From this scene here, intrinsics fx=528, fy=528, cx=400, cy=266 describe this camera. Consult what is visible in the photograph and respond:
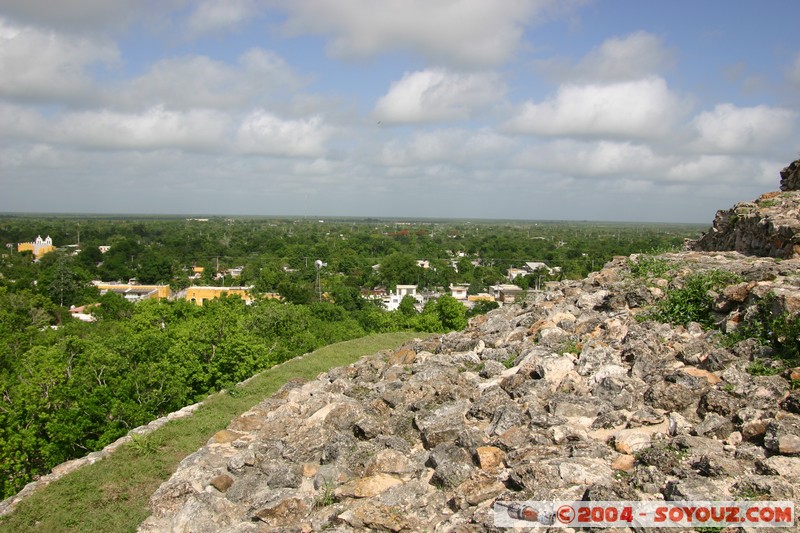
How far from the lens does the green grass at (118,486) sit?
690 cm

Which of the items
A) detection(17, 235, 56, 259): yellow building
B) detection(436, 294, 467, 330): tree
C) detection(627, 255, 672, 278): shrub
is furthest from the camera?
detection(17, 235, 56, 259): yellow building

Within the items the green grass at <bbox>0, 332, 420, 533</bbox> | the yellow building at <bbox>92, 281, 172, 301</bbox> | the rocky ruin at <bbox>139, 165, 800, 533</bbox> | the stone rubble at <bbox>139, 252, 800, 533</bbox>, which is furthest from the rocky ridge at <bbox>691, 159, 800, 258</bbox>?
the yellow building at <bbox>92, 281, 172, 301</bbox>

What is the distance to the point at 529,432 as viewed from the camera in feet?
18.5

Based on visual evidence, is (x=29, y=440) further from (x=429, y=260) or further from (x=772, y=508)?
(x=429, y=260)

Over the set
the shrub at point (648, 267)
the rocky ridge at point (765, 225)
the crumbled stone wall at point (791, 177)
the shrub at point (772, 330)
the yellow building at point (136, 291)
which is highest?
the crumbled stone wall at point (791, 177)

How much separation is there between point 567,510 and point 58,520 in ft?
21.8

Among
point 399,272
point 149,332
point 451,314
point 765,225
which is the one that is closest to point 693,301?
point 765,225

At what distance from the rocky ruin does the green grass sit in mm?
1164

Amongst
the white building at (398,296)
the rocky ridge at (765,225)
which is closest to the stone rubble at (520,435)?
the rocky ridge at (765,225)

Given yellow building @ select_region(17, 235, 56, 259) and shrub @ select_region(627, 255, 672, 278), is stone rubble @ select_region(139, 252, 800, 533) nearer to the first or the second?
shrub @ select_region(627, 255, 672, 278)

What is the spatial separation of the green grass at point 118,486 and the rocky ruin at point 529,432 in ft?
3.82

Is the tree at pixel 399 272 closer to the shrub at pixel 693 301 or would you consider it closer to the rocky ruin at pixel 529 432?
the shrub at pixel 693 301

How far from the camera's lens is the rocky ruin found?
461cm

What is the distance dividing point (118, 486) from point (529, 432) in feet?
19.7
